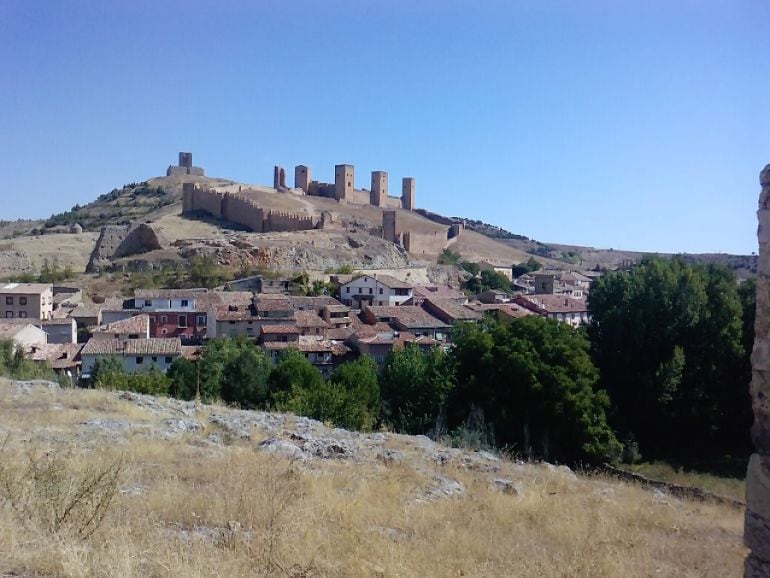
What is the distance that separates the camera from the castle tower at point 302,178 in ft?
264

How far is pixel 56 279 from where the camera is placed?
154 ft

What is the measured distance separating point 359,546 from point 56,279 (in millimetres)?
48227

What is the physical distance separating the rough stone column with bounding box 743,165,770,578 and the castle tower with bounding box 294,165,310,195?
78.8m

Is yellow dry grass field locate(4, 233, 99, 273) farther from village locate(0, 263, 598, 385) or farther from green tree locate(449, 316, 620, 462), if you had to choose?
green tree locate(449, 316, 620, 462)

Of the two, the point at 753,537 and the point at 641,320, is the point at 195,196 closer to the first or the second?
the point at 641,320

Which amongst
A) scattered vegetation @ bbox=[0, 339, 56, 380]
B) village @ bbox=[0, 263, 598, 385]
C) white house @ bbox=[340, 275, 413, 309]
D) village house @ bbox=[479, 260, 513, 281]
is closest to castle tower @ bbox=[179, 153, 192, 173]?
village house @ bbox=[479, 260, 513, 281]

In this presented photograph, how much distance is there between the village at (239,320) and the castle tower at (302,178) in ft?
122

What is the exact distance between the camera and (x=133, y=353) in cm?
2653

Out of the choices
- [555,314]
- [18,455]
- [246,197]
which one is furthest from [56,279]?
[18,455]

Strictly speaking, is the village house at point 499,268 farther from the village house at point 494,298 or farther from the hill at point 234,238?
the village house at point 494,298

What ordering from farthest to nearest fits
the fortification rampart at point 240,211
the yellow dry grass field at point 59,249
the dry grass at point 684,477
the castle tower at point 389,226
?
the castle tower at point 389,226
the fortification rampart at point 240,211
the yellow dry grass field at point 59,249
the dry grass at point 684,477

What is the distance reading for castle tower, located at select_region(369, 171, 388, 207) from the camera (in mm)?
83938

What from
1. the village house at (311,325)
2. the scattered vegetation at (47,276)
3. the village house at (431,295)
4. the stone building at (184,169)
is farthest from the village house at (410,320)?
the stone building at (184,169)

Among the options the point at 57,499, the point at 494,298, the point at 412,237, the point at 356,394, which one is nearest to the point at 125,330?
the point at 356,394
